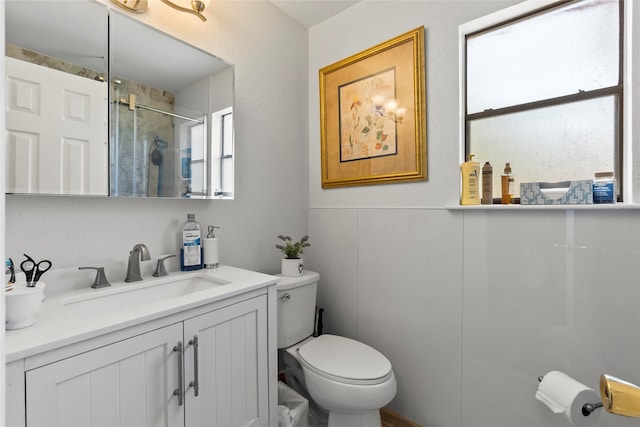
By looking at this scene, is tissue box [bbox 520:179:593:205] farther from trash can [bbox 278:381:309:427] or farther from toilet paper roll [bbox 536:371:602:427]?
trash can [bbox 278:381:309:427]

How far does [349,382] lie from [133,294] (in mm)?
949

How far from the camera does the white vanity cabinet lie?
0.74 m

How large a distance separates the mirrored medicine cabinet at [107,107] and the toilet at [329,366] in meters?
0.66

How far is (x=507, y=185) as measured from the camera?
1365 mm

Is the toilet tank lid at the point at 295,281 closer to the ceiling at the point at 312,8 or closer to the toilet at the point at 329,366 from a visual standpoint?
the toilet at the point at 329,366

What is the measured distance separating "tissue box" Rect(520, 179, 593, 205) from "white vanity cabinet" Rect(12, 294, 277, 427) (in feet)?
3.88

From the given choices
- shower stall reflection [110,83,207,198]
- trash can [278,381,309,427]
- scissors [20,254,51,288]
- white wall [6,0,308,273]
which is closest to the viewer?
scissors [20,254,51,288]

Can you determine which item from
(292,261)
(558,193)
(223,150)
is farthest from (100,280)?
(558,193)

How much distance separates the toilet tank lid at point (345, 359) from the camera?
1325 millimetres

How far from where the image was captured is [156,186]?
1.30 m

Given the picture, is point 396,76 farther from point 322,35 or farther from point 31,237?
point 31,237

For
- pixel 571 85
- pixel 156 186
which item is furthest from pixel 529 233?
pixel 156 186

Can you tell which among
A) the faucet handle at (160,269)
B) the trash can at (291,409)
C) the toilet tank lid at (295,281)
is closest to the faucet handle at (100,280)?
the faucet handle at (160,269)

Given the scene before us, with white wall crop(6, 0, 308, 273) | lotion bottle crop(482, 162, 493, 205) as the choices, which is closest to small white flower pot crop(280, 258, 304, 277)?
white wall crop(6, 0, 308, 273)
